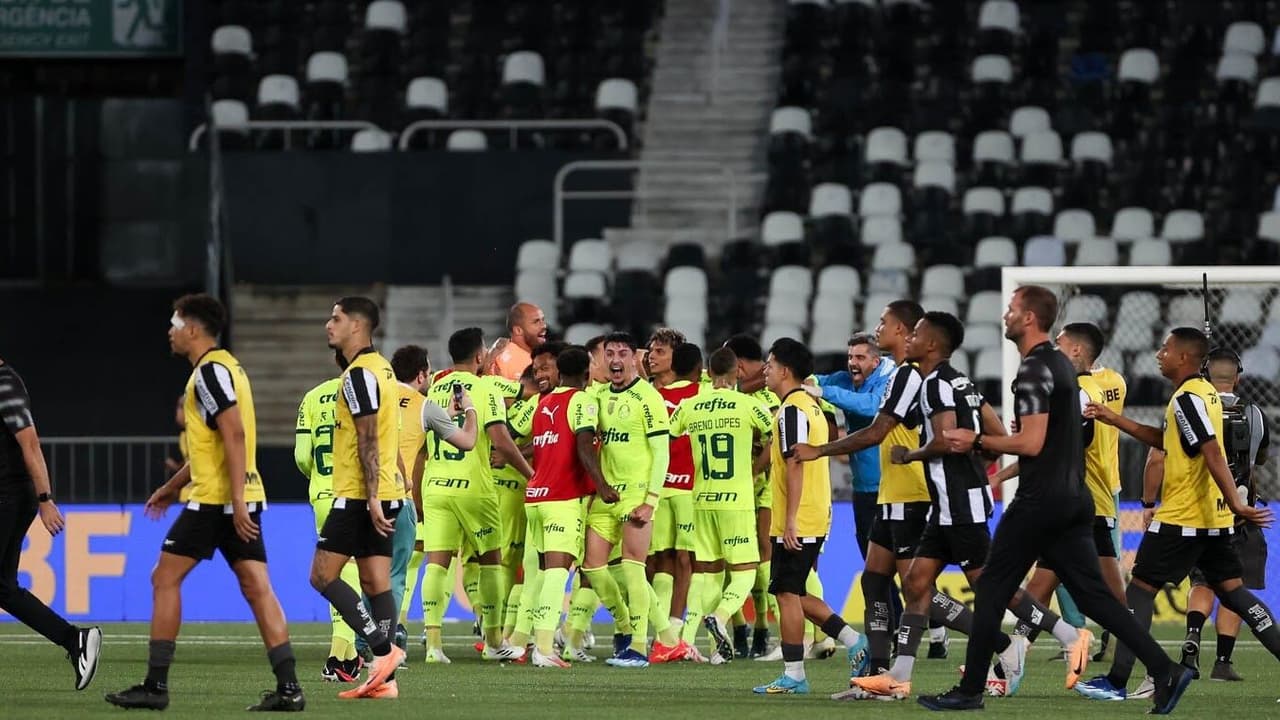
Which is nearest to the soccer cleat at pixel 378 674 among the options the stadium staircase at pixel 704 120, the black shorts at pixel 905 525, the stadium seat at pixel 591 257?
the black shorts at pixel 905 525

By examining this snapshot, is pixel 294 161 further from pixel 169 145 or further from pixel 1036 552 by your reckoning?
pixel 1036 552

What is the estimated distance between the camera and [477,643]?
15023 mm

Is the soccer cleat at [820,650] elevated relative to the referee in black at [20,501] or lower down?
lower down

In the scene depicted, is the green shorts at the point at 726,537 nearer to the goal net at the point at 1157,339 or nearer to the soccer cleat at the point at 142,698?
the goal net at the point at 1157,339

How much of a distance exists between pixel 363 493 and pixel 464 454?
2859mm

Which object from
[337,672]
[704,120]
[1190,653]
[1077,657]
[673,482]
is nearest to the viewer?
[1077,657]

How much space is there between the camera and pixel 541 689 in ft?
38.0

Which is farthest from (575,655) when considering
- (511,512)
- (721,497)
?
(721,497)

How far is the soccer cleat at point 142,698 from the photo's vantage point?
996 cm

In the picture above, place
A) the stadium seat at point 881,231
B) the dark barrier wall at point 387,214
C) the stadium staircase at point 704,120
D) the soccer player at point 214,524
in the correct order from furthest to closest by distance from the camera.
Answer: the stadium staircase at point 704,120, the dark barrier wall at point 387,214, the stadium seat at point 881,231, the soccer player at point 214,524

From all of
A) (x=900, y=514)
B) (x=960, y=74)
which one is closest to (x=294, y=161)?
(x=960, y=74)

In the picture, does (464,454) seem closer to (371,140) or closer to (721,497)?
(721,497)

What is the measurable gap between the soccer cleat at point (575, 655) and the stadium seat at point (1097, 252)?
36.6 ft

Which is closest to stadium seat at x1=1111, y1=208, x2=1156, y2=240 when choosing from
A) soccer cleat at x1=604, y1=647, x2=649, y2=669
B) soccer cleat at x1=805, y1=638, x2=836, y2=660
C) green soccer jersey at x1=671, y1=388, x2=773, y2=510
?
soccer cleat at x1=805, y1=638, x2=836, y2=660
